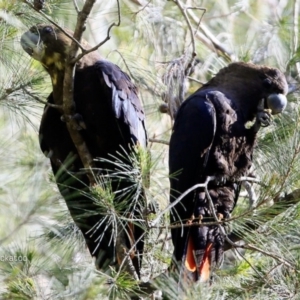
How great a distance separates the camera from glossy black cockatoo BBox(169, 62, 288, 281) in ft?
9.28

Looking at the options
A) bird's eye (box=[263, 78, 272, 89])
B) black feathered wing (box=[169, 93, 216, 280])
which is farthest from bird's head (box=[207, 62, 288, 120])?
black feathered wing (box=[169, 93, 216, 280])

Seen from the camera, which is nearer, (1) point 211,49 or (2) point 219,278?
(2) point 219,278

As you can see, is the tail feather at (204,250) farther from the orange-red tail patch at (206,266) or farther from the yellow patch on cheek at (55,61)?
the yellow patch on cheek at (55,61)

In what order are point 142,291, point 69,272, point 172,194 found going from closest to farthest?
point 69,272 → point 142,291 → point 172,194

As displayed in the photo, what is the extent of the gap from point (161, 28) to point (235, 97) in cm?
102

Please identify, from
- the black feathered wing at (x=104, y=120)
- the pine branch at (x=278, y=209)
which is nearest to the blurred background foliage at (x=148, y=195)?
the pine branch at (x=278, y=209)

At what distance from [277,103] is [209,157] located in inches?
12.6

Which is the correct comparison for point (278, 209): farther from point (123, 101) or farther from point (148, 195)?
point (123, 101)

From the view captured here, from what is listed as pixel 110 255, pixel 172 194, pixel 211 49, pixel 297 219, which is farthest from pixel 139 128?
pixel 211 49

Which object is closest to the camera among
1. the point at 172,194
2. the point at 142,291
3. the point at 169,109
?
the point at 142,291

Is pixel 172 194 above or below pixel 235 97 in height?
below

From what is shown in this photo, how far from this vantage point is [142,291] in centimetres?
238

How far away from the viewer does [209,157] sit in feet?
9.41

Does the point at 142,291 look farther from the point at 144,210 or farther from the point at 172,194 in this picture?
the point at 172,194
